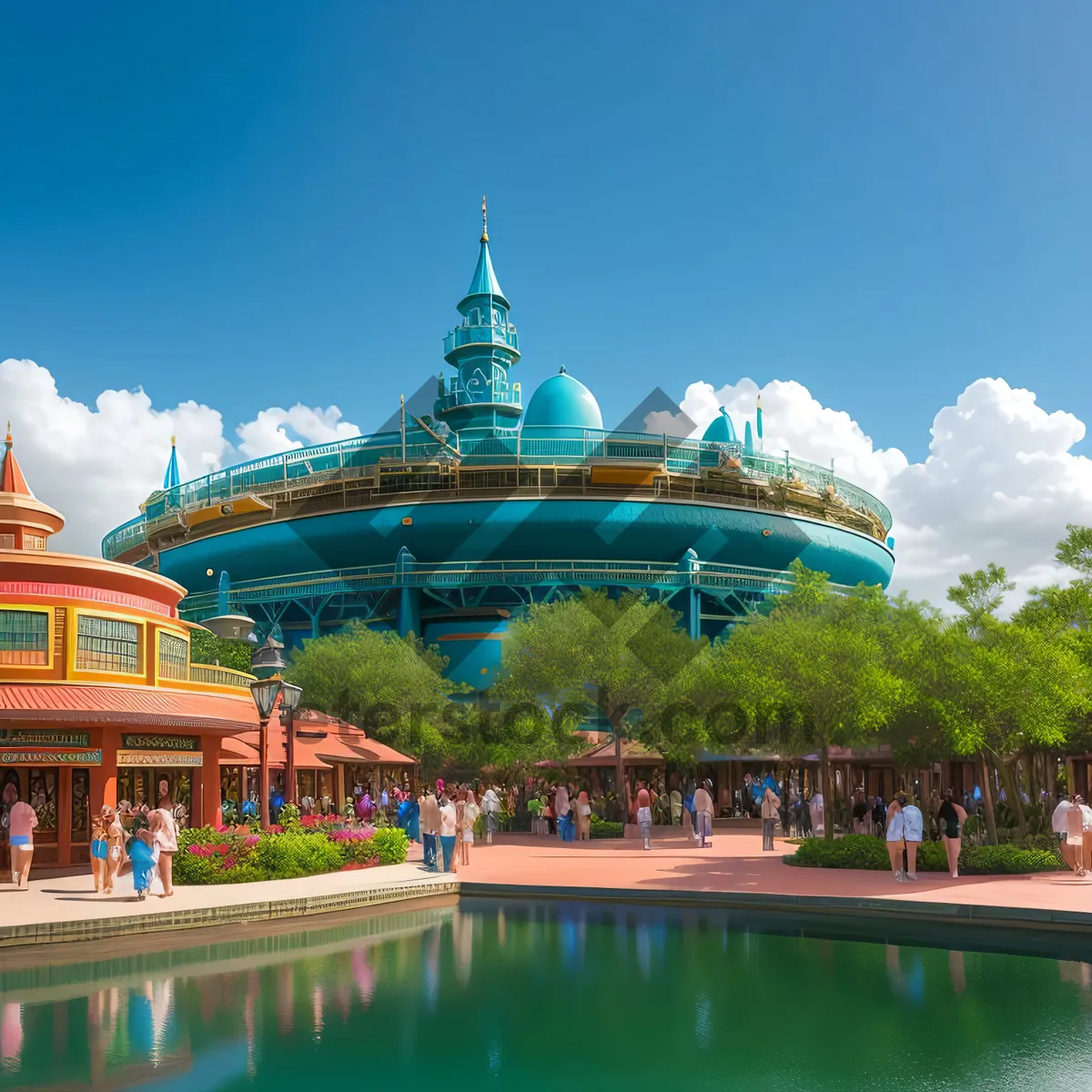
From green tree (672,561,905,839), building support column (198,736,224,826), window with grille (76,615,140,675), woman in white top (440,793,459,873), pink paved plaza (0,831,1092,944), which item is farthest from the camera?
building support column (198,736,224,826)

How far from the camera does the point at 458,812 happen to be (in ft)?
88.4

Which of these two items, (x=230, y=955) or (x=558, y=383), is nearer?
(x=230, y=955)

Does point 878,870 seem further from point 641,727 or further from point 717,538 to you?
point 717,538

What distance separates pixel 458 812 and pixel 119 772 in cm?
810

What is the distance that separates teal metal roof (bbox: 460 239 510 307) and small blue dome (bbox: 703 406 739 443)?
57.2 feet

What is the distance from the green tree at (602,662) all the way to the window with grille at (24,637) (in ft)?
58.9

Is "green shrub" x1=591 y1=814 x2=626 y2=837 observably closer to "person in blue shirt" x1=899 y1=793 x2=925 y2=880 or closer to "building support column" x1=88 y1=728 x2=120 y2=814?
"person in blue shirt" x1=899 y1=793 x2=925 y2=880

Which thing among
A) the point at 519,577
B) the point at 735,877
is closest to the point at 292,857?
the point at 735,877

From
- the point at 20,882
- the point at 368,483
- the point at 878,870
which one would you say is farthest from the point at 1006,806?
the point at 368,483

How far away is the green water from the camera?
10.1m

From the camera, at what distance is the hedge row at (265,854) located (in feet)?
73.3

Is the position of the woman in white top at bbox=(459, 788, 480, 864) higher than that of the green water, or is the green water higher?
the woman in white top at bbox=(459, 788, 480, 864)

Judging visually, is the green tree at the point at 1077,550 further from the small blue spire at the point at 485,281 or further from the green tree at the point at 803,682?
the small blue spire at the point at 485,281

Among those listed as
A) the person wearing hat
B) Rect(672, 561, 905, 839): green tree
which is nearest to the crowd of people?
Rect(672, 561, 905, 839): green tree
